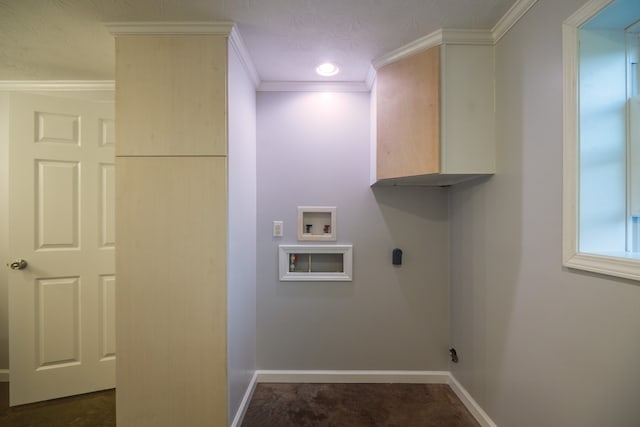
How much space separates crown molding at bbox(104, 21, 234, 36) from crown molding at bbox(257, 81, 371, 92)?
26.3 inches

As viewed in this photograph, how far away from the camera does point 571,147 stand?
3.42 ft

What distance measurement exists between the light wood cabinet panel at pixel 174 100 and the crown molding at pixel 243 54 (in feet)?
0.39

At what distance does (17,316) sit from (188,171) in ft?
5.61

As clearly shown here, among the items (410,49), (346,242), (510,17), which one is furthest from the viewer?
(346,242)

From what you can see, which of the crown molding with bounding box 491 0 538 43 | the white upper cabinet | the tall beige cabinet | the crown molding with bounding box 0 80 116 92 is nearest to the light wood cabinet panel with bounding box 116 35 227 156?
the tall beige cabinet

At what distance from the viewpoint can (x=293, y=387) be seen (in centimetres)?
202

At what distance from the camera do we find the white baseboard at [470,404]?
1590 millimetres

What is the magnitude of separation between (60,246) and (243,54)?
185 cm

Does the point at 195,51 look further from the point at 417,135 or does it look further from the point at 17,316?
the point at 17,316

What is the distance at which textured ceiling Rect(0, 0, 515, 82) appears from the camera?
1.30 metres

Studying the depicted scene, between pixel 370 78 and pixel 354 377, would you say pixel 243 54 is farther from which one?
pixel 354 377

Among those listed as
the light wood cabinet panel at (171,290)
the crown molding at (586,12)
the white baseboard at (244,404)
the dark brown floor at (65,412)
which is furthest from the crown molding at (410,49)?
the dark brown floor at (65,412)

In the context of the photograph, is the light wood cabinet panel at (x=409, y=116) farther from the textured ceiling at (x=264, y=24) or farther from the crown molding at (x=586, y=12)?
the crown molding at (x=586, y=12)

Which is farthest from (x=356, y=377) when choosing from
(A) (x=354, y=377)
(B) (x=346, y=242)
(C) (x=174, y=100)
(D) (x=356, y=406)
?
(C) (x=174, y=100)
